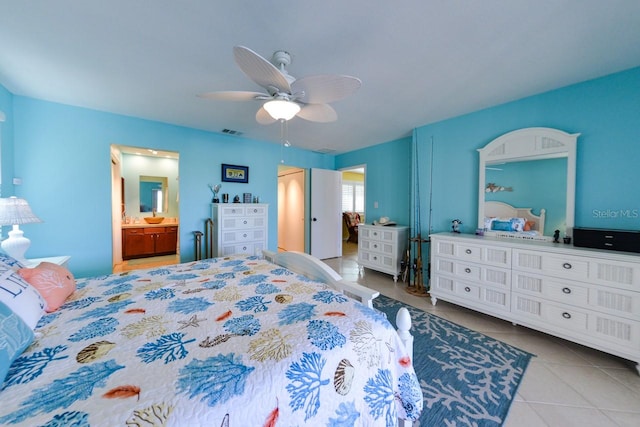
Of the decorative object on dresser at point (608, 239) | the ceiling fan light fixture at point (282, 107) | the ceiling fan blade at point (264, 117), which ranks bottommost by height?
the decorative object on dresser at point (608, 239)

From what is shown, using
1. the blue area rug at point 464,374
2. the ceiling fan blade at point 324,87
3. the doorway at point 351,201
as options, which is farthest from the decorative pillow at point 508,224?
the doorway at point 351,201

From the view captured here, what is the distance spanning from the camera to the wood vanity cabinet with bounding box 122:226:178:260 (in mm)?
4812

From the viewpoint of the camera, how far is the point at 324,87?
153cm

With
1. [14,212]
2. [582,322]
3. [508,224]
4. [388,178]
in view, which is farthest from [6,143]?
[582,322]

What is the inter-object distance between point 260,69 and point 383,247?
317cm

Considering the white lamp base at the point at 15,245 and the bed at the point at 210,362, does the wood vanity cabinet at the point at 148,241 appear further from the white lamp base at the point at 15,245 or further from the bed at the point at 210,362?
the bed at the point at 210,362

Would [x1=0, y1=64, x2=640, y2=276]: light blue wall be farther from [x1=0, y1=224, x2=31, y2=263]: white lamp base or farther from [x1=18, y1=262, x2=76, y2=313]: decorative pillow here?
[x1=18, y1=262, x2=76, y2=313]: decorative pillow

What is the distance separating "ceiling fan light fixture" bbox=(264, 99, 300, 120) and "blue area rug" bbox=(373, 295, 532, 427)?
211 centimetres

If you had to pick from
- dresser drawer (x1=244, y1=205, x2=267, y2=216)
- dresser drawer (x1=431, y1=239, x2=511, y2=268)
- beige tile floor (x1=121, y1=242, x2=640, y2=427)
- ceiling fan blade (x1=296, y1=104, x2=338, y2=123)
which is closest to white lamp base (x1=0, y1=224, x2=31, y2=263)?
dresser drawer (x1=244, y1=205, x2=267, y2=216)

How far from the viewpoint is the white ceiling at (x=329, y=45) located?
139cm

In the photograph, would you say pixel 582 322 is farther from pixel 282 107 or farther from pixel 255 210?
pixel 255 210

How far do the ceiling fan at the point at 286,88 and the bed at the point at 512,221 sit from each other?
89.5 inches

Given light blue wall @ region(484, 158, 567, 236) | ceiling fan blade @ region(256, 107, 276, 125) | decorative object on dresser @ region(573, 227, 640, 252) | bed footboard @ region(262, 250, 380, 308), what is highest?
ceiling fan blade @ region(256, 107, 276, 125)

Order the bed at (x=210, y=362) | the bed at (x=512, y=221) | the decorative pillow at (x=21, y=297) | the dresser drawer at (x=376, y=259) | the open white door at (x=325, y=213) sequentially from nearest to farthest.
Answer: the bed at (x=210, y=362) < the decorative pillow at (x=21, y=297) < the bed at (x=512, y=221) < the dresser drawer at (x=376, y=259) < the open white door at (x=325, y=213)
